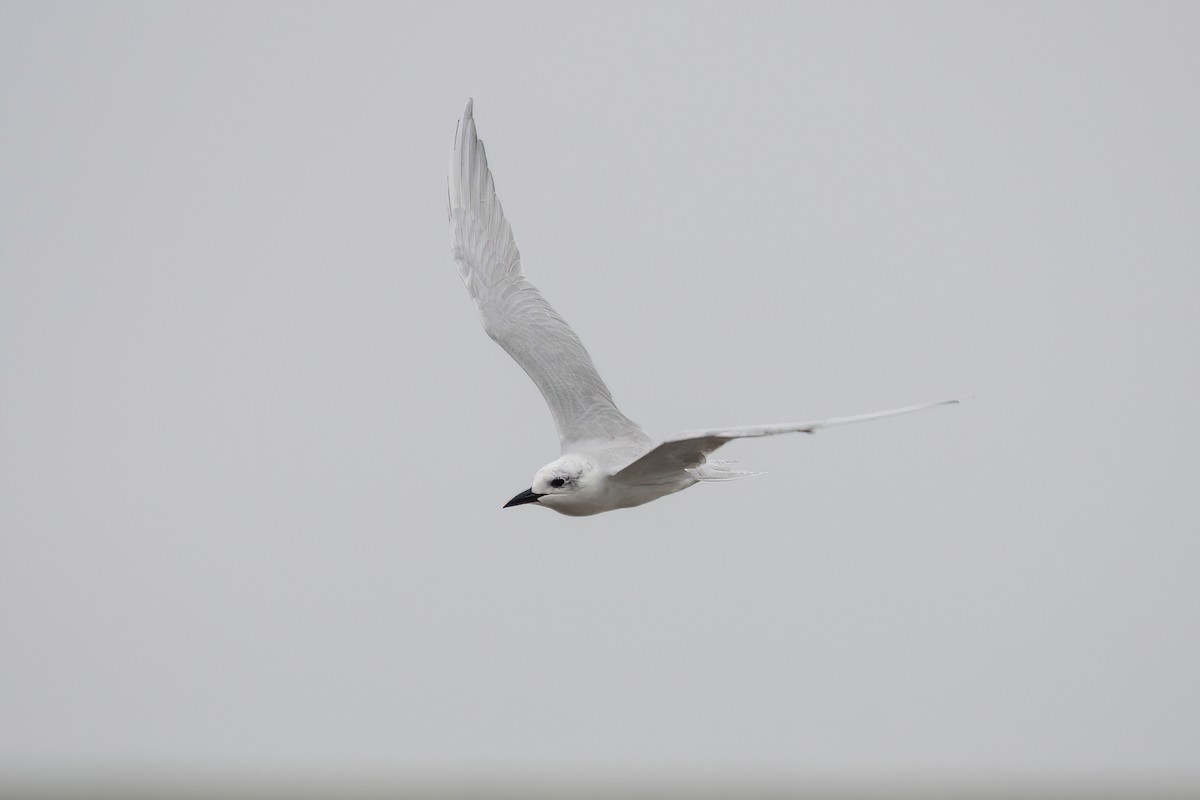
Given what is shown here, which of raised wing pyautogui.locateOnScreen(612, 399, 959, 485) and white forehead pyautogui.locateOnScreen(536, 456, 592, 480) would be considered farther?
white forehead pyautogui.locateOnScreen(536, 456, 592, 480)

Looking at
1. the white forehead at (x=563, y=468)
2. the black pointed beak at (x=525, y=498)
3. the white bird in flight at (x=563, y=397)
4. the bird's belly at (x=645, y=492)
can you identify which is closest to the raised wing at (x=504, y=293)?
the white bird in flight at (x=563, y=397)

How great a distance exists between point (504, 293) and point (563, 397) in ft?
5.31

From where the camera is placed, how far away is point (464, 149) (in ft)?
41.4

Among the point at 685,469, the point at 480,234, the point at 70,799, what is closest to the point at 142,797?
the point at 70,799

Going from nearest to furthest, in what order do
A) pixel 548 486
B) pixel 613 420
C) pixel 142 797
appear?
pixel 548 486 < pixel 613 420 < pixel 142 797

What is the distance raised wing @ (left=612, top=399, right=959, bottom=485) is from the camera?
7109mm

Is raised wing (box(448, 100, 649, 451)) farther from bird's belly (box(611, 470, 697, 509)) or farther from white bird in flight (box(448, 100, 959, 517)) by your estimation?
bird's belly (box(611, 470, 697, 509))

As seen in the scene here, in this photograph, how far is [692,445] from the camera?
8422mm

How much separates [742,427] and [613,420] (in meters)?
3.56

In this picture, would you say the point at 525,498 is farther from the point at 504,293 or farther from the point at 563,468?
the point at 504,293

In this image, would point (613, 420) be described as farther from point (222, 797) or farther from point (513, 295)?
point (222, 797)

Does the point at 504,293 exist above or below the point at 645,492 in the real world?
above

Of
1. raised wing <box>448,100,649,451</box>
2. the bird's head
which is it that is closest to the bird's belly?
the bird's head

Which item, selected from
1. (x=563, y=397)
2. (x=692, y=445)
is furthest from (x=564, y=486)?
(x=563, y=397)
